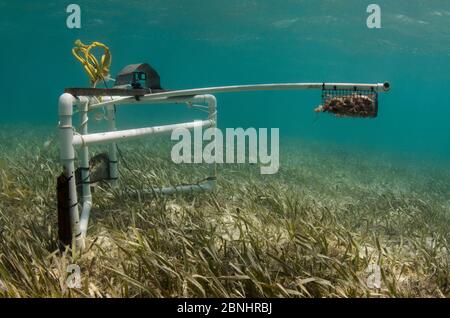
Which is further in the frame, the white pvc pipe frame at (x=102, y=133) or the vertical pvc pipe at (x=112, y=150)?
the vertical pvc pipe at (x=112, y=150)

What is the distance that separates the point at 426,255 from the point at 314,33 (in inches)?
1349

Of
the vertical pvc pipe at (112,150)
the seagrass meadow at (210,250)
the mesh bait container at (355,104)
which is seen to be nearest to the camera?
the seagrass meadow at (210,250)

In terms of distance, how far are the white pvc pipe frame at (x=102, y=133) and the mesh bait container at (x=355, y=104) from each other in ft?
0.24

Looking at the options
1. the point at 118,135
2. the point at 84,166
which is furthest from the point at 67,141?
the point at 84,166

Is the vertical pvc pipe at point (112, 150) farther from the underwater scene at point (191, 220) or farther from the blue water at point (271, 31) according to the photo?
the blue water at point (271, 31)

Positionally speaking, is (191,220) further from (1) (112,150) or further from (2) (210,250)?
(1) (112,150)

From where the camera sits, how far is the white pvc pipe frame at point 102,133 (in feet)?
11.6

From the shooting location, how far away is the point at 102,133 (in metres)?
4.00

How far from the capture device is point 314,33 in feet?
113

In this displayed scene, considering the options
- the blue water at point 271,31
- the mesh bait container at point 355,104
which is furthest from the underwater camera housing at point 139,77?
the blue water at point 271,31

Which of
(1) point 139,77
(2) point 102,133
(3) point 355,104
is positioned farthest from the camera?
(1) point 139,77

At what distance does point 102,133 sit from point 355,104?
2799 mm
